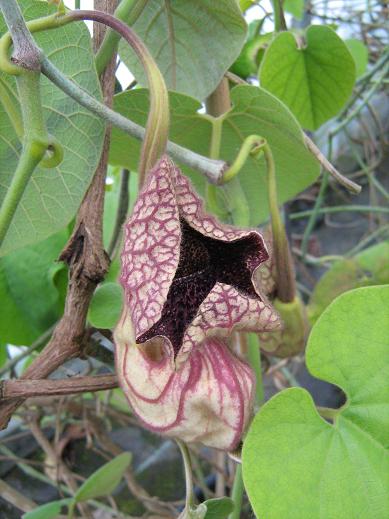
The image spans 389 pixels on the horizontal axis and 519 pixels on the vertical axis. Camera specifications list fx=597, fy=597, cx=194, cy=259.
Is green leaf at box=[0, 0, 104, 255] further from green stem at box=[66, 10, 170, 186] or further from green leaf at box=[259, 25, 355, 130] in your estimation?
green leaf at box=[259, 25, 355, 130]

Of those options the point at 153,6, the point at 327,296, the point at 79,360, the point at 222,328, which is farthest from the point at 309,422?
the point at 327,296

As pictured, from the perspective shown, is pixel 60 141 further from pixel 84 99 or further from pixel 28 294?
pixel 28 294

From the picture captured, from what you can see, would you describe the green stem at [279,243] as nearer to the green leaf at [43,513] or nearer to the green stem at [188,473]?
the green stem at [188,473]

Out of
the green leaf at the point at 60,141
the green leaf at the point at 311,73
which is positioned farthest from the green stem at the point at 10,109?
the green leaf at the point at 311,73

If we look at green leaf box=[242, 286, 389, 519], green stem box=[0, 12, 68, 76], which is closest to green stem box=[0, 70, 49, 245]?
green stem box=[0, 12, 68, 76]

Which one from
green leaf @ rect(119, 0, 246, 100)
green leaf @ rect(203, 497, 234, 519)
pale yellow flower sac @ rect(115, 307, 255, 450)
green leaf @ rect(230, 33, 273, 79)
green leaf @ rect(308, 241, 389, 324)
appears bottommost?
green leaf @ rect(203, 497, 234, 519)

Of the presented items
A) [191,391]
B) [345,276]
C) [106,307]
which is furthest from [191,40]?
[345,276]
